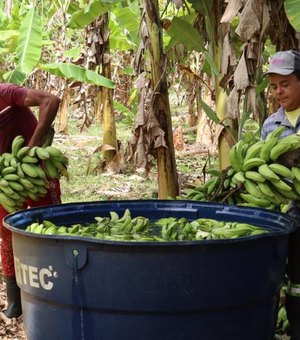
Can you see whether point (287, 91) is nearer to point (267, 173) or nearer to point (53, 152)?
point (267, 173)

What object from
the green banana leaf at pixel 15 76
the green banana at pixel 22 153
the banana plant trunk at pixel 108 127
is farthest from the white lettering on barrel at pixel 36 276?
the banana plant trunk at pixel 108 127

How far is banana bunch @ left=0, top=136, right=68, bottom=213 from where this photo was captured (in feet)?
10.1

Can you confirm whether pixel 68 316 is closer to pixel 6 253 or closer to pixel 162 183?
pixel 6 253

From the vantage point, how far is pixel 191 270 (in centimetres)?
186

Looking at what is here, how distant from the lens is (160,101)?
436cm

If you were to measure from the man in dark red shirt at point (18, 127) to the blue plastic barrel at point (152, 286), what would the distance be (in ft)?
4.58

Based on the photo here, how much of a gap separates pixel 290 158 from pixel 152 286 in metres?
0.77

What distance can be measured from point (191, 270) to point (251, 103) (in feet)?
6.25

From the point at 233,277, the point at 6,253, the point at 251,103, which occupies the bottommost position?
the point at 6,253

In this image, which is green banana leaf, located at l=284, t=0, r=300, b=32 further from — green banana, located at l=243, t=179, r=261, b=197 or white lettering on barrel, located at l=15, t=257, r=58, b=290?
white lettering on barrel, located at l=15, t=257, r=58, b=290

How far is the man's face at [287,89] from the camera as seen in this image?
288cm

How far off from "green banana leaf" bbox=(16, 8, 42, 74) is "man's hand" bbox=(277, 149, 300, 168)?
3872mm

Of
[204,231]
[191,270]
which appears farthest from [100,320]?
[204,231]

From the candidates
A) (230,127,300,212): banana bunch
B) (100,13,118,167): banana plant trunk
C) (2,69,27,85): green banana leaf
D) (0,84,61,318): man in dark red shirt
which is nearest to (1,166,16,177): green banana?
(0,84,61,318): man in dark red shirt
